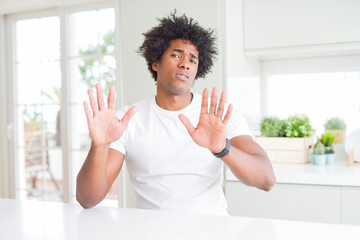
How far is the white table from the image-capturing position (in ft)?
3.32

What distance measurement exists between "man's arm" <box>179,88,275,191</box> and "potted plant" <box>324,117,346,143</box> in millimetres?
Result: 1457

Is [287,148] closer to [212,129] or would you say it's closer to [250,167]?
[250,167]

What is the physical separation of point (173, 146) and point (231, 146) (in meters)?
0.29

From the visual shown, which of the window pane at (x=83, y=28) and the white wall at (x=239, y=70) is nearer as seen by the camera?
the white wall at (x=239, y=70)

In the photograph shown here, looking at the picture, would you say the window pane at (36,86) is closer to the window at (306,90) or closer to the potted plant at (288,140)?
the window at (306,90)

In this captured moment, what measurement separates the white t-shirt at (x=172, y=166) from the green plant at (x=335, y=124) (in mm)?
1449

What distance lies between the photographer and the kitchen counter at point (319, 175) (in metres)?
2.13

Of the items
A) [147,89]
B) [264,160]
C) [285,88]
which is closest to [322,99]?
[285,88]

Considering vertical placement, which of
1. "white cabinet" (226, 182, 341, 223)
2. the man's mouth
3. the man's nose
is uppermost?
the man's nose

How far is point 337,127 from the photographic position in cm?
282

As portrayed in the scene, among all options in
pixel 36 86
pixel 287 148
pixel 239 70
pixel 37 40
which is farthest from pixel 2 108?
pixel 287 148

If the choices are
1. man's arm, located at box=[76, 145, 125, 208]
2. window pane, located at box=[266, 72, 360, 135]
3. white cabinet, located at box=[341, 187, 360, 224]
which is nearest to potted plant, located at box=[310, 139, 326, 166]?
white cabinet, located at box=[341, 187, 360, 224]

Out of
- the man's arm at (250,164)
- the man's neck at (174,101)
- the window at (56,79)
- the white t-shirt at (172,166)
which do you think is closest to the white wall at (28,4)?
the window at (56,79)

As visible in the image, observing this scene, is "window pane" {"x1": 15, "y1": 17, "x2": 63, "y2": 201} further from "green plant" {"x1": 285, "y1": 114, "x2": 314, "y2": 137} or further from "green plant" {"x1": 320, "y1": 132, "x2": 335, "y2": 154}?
"green plant" {"x1": 320, "y1": 132, "x2": 335, "y2": 154}
